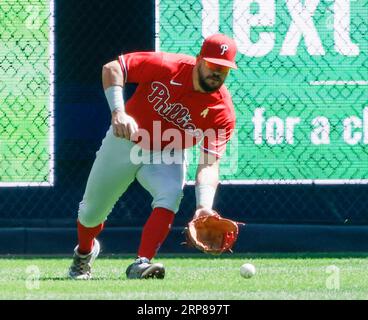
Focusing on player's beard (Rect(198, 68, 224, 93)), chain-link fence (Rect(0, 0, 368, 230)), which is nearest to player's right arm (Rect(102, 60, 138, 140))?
player's beard (Rect(198, 68, 224, 93))

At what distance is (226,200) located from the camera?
961 cm

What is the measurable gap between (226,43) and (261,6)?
193 centimetres

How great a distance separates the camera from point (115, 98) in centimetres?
737

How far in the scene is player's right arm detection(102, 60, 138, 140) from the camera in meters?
7.11

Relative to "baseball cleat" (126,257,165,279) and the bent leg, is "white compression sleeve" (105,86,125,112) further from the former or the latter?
"baseball cleat" (126,257,165,279)

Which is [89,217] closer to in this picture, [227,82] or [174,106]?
[174,106]

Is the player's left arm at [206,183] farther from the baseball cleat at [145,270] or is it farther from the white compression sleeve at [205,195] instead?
the baseball cleat at [145,270]

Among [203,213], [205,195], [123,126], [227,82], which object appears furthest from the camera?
[227,82]

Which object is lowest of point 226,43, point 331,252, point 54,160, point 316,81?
point 331,252

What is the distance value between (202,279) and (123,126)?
114 cm

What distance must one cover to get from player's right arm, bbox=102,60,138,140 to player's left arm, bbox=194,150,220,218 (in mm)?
482

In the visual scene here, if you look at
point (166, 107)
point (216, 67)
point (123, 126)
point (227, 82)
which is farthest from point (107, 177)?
point (227, 82)
